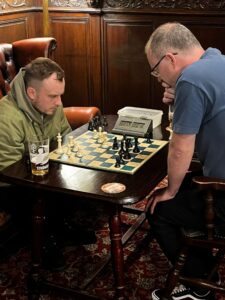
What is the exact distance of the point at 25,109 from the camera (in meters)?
2.35

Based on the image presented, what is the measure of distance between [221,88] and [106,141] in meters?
0.80

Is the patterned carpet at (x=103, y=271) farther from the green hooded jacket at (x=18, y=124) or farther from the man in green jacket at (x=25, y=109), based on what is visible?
the green hooded jacket at (x=18, y=124)

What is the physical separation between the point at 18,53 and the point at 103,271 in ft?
5.87

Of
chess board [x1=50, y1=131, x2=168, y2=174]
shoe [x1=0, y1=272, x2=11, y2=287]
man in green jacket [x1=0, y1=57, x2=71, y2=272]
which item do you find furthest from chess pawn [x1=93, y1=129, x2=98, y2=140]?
Answer: shoe [x1=0, y1=272, x2=11, y2=287]

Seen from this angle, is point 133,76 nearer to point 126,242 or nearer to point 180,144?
→ point 126,242

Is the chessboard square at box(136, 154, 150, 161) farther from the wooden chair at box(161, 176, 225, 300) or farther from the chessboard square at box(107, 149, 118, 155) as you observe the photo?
the wooden chair at box(161, 176, 225, 300)

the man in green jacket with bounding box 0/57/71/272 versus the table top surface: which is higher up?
the man in green jacket with bounding box 0/57/71/272

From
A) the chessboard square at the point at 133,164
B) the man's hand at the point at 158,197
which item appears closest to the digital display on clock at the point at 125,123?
the chessboard square at the point at 133,164

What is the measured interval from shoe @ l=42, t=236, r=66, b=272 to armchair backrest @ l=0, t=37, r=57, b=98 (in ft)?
4.26

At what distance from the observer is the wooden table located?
72.0 inches

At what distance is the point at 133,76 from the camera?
434 cm

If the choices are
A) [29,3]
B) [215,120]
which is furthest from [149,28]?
[215,120]

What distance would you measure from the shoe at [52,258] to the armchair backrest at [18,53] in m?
1.30

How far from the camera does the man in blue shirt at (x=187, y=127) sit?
68.6 inches
